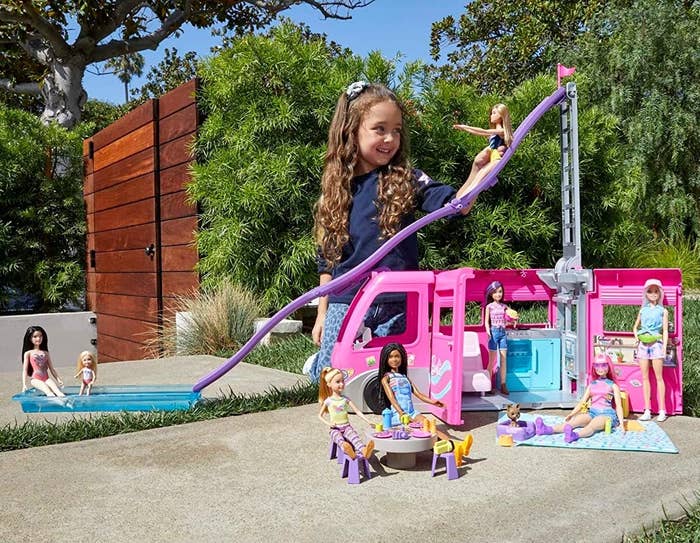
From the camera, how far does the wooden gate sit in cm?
801

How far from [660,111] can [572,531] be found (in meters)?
12.5

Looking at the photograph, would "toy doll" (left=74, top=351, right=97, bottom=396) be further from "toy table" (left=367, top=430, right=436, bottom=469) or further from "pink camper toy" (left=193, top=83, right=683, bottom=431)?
"toy table" (left=367, top=430, right=436, bottom=469)

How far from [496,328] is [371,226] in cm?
83

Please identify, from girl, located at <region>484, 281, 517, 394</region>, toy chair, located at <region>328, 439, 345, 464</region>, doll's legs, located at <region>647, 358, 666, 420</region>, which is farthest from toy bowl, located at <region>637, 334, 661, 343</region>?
toy chair, located at <region>328, 439, 345, 464</region>

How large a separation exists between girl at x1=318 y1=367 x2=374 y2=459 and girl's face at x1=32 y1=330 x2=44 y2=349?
177 centimetres

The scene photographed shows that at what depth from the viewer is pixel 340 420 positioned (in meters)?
2.70

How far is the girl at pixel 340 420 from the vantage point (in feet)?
8.55

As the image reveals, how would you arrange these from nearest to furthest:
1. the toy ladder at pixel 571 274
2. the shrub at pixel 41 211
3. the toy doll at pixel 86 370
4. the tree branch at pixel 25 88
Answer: the toy ladder at pixel 571 274 → the toy doll at pixel 86 370 → the shrub at pixel 41 211 → the tree branch at pixel 25 88

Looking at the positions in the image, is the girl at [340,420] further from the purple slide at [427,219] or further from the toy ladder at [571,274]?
the toy ladder at [571,274]

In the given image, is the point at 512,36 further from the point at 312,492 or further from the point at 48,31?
the point at 312,492

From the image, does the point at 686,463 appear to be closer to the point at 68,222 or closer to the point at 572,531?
the point at 572,531

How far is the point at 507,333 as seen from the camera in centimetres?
380

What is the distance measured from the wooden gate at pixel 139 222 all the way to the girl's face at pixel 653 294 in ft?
17.3

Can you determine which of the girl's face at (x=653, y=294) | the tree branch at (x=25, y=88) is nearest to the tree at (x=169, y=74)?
the tree branch at (x=25, y=88)
